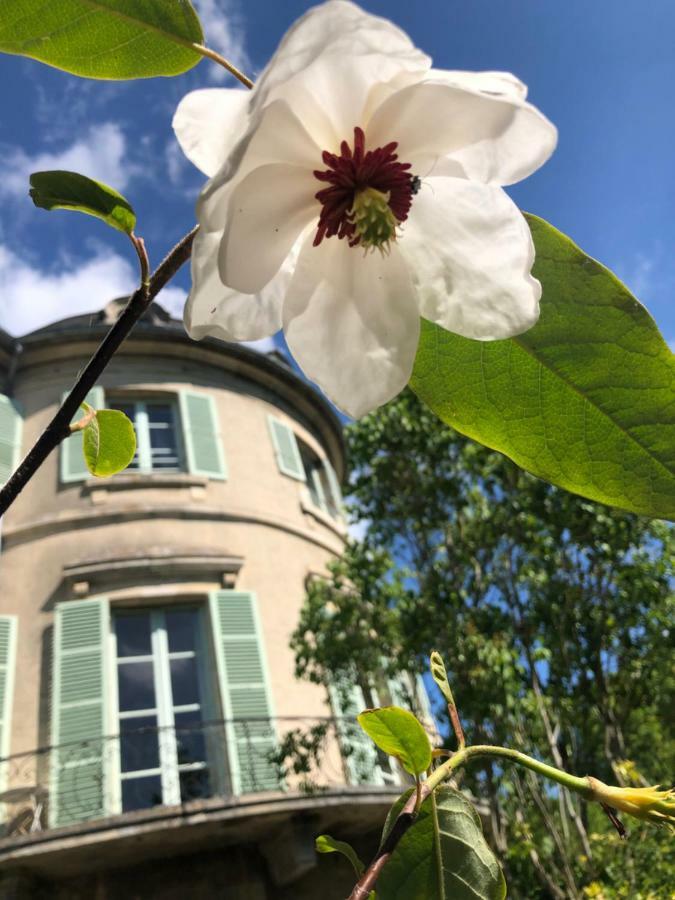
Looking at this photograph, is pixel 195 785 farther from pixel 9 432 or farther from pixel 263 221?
pixel 263 221

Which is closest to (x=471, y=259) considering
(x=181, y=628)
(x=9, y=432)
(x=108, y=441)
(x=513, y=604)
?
(x=108, y=441)

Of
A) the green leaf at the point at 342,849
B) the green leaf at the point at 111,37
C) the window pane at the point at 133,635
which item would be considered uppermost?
the window pane at the point at 133,635

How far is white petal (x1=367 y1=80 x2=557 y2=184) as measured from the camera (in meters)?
0.48

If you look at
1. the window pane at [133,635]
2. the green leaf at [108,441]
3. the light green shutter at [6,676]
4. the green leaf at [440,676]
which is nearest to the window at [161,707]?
the window pane at [133,635]

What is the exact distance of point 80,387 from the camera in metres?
0.53

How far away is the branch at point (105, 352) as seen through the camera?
0.51m

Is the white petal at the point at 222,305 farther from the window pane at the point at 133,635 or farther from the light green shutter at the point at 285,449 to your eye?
the light green shutter at the point at 285,449

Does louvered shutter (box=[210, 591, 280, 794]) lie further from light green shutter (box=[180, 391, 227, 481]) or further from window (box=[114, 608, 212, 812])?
light green shutter (box=[180, 391, 227, 481])

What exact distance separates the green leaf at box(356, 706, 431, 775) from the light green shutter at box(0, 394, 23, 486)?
10226 millimetres

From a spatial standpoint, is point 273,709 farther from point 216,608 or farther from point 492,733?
point 492,733

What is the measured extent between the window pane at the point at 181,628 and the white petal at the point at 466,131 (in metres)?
9.24

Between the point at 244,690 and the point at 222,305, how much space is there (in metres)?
8.85

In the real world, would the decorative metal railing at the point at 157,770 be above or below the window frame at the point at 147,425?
below

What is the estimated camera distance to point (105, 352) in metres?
0.51
